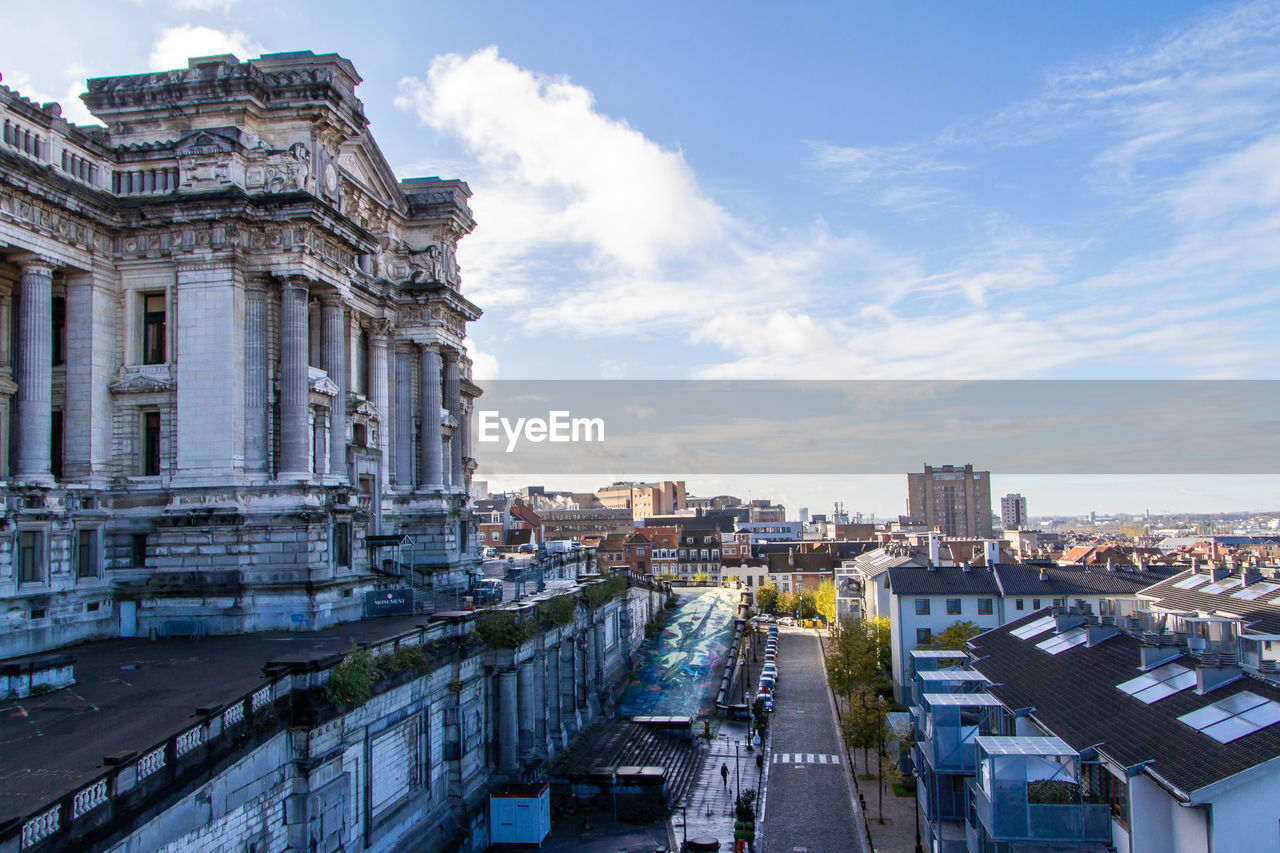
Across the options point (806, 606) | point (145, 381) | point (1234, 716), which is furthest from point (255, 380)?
point (806, 606)

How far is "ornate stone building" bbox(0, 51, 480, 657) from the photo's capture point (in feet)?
119

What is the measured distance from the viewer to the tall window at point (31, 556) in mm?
34594

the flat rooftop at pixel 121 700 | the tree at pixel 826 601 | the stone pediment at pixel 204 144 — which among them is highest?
the stone pediment at pixel 204 144

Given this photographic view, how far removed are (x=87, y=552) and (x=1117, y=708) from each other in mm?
37706

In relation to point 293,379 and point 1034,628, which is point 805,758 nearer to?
point 1034,628

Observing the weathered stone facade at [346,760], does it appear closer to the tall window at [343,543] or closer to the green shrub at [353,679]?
the green shrub at [353,679]

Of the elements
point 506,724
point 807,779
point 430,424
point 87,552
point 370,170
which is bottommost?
point 807,779

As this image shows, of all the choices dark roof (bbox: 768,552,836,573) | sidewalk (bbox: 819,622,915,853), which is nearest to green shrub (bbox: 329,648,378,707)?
sidewalk (bbox: 819,622,915,853)

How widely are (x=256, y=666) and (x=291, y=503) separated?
11.1m

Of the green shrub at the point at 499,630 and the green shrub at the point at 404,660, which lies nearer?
the green shrub at the point at 404,660

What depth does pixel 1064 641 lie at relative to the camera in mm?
38125

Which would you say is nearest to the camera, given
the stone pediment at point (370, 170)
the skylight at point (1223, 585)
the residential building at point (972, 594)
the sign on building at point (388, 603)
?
the sign on building at point (388, 603)

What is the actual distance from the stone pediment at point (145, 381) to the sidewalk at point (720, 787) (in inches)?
1115

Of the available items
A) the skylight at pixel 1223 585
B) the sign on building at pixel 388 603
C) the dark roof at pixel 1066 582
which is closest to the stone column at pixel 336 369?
the sign on building at pixel 388 603
